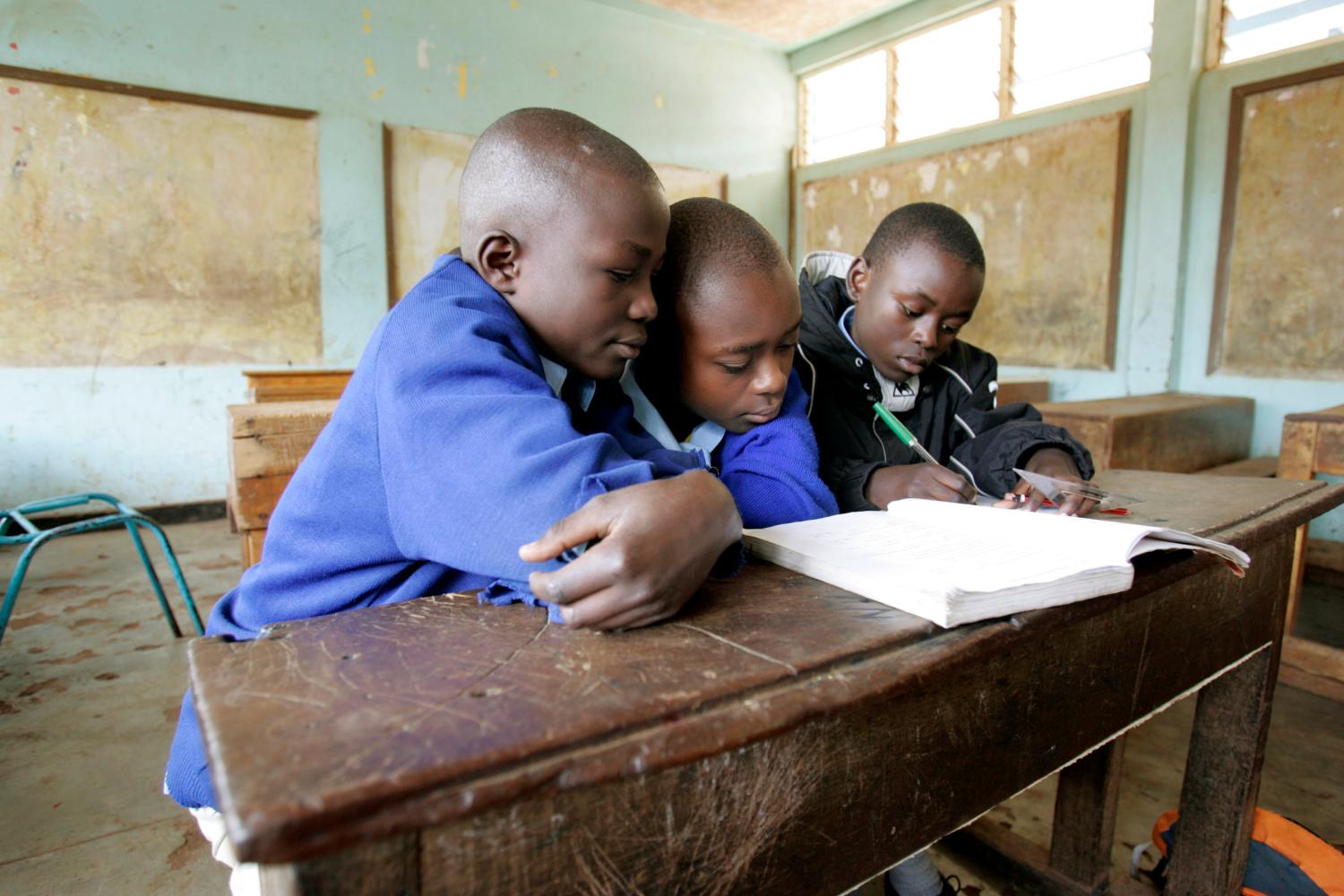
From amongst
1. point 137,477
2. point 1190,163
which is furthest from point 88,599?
point 1190,163

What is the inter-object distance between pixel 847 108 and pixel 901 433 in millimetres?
5653

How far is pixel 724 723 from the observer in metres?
0.47

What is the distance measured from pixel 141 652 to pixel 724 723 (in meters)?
2.84

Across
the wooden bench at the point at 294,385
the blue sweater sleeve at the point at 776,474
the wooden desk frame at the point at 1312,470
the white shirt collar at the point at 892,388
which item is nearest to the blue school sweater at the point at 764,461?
the blue sweater sleeve at the point at 776,474

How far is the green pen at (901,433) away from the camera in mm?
1365

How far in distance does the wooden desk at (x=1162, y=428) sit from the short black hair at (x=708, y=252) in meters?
2.06

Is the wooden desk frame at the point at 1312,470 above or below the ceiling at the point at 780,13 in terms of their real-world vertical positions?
below

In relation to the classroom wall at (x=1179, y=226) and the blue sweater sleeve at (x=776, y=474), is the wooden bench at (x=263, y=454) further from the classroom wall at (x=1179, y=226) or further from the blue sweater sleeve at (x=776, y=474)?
the classroom wall at (x=1179, y=226)

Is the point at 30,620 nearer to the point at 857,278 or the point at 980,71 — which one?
the point at 857,278

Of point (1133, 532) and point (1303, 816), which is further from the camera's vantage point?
point (1303, 816)

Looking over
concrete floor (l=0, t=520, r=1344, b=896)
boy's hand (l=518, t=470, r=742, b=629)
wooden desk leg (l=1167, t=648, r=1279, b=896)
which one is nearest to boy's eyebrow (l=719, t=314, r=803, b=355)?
boy's hand (l=518, t=470, r=742, b=629)

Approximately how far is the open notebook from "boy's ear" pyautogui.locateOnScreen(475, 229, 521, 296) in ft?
1.26

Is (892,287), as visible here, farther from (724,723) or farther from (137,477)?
(137,477)

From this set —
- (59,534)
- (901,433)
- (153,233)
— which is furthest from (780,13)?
(59,534)
